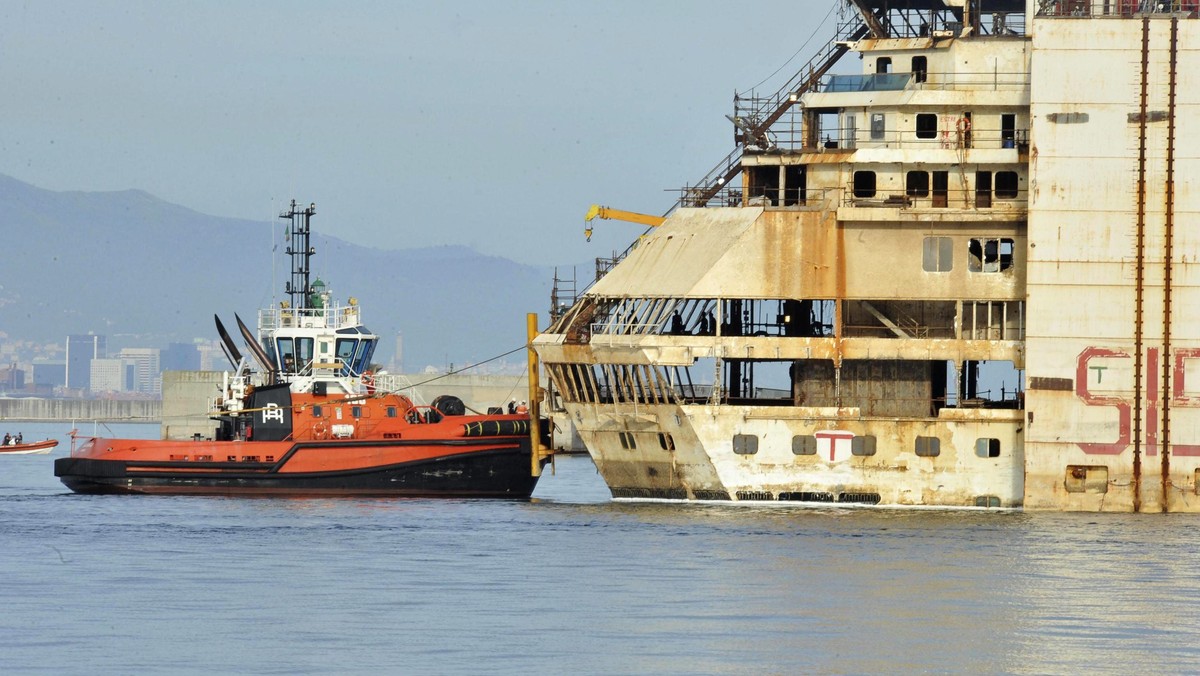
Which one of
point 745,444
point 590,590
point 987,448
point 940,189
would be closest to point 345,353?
point 745,444

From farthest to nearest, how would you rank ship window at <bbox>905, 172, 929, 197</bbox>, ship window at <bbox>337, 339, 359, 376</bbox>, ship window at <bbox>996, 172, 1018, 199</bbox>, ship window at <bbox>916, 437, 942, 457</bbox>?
ship window at <bbox>337, 339, 359, 376</bbox> < ship window at <bbox>905, 172, 929, 197</bbox> < ship window at <bbox>996, 172, 1018, 199</bbox> < ship window at <bbox>916, 437, 942, 457</bbox>

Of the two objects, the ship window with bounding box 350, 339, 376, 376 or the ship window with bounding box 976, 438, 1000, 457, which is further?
the ship window with bounding box 350, 339, 376, 376

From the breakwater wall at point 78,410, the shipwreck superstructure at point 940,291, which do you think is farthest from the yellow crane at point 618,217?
the breakwater wall at point 78,410

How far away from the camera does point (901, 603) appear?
110 feet

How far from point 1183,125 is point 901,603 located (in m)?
18.6

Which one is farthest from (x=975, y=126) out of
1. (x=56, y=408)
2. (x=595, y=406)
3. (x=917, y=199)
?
(x=56, y=408)

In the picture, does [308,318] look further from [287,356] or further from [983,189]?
[983,189]

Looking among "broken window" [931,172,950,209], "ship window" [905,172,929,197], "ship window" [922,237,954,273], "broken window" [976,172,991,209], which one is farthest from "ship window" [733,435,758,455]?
"broken window" [976,172,991,209]

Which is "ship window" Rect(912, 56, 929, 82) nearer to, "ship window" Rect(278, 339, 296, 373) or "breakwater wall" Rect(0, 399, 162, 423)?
"ship window" Rect(278, 339, 296, 373)

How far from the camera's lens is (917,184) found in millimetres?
51562

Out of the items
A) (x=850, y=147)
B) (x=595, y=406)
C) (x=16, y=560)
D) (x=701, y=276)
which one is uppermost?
(x=850, y=147)

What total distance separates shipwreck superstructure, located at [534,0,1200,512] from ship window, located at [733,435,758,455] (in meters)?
0.07

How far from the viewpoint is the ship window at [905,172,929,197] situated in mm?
51469

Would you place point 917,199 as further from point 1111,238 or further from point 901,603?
point 901,603
